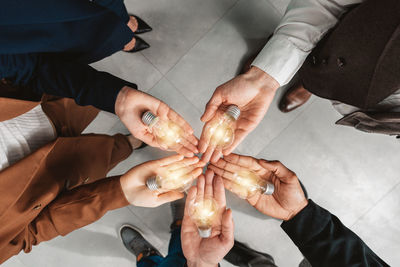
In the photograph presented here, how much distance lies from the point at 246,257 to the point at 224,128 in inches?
56.6

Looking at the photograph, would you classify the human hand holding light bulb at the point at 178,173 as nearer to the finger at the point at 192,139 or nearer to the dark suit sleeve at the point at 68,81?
the finger at the point at 192,139

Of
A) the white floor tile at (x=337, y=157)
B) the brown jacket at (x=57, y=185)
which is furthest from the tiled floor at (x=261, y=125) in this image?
the brown jacket at (x=57, y=185)

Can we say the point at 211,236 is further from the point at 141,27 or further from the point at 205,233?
the point at 141,27

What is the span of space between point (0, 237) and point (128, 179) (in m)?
0.71

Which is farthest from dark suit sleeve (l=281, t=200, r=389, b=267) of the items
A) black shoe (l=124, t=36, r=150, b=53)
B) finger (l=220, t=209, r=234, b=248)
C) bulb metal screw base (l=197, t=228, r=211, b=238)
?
black shoe (l=124, t=36, r=150, b=53)

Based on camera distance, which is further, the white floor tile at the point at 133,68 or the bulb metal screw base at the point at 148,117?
the white floor tile at the point at 133,68

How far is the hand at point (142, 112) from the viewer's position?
1.62m

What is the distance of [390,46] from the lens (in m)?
1.04

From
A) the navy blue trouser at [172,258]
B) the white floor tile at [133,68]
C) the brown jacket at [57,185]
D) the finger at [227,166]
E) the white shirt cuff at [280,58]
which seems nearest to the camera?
the brown jacket at [57,185]

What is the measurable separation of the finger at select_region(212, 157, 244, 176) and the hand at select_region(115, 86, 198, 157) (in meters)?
0.21

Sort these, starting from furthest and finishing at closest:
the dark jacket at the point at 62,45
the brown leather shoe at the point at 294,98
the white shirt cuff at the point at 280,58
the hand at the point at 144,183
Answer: the brown leather shoe at the point at 294,98
the hand at the point at 144,183
the white shirt cuff at the point at 280,58
the dark jacket at the point at 62,45

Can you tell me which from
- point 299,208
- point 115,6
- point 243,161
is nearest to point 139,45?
point 115,6

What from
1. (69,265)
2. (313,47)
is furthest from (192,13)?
(69,265)

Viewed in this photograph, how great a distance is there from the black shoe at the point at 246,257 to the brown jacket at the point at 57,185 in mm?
1329
